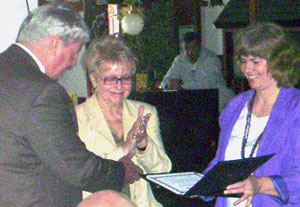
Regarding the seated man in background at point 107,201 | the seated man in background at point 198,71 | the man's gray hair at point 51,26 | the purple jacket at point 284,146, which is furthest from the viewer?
the seated man in background at point 198,71

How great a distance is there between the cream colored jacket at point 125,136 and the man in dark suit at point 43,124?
450 mm

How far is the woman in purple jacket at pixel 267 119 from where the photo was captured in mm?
2387

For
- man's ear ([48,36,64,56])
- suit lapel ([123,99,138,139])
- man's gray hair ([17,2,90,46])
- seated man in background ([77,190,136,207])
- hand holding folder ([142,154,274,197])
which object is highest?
man's gray hair ([17,2,90,46])

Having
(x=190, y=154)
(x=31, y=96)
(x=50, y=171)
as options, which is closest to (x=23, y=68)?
(x=31, y=96)

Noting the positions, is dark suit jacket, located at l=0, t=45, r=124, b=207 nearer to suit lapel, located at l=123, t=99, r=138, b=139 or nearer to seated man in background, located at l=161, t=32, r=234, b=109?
suit lapel, located at l=123, t=99, r=138, b=139

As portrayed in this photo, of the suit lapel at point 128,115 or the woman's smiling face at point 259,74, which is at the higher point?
the woman's smiling face at point 259,74

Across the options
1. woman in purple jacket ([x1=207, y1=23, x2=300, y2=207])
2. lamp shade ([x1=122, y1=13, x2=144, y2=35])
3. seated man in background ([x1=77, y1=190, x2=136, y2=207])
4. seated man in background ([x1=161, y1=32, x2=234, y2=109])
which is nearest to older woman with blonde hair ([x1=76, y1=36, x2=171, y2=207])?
woman in purple jacket ([x1=207, y1=23, x2=300, y2=207])

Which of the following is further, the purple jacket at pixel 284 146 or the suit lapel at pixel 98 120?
the suit lapel at pixel 98 120

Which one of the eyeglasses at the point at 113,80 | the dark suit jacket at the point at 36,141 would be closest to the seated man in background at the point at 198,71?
the eyeglasses at the point at 113,80

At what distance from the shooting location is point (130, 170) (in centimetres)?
230

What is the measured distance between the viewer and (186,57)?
666 centimetres

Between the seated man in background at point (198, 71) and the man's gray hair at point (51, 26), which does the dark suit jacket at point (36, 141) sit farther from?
the seated man in background at point (198, 71)

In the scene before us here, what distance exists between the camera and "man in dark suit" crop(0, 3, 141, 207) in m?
1.85

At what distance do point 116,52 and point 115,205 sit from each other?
4.12 feet
